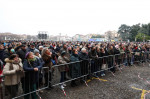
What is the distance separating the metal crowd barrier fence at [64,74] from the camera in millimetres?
4023

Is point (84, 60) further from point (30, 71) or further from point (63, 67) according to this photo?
point (30, 71)

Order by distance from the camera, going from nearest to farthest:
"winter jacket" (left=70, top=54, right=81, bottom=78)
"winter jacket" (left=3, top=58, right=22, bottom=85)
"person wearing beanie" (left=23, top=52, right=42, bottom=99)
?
"winter jacket" (left=3, top=58, right=22, bottom=85) → "person wearing beanie" (left=23, top=52, right=42, bottom=99) → "winter jacket" (left=70, top=54, right=81, bottom=78)

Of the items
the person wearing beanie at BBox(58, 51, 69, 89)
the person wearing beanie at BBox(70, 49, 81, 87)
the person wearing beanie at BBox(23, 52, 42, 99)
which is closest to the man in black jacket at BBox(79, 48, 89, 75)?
the person wearing beanie at BBox(70, 49, 81, 87)

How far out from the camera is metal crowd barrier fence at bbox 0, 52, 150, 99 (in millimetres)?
4023

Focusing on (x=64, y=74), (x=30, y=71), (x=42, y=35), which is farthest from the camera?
(x=42, y=35)

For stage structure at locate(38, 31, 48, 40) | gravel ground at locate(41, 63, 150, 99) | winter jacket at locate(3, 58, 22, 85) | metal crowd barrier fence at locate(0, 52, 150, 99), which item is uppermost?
stage structure at locate(38, 31, 48, 40)

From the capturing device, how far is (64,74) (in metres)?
5.90

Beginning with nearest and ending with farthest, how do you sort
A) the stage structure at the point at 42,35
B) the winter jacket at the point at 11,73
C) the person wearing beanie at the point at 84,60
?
the winter jacket at the point at 11,73 → the person wearing beanie at the point at 84,60 → the stage structure at the point at 42,35

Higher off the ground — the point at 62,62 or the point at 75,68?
the point at 62,62

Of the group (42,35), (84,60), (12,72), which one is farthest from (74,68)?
(42,35)

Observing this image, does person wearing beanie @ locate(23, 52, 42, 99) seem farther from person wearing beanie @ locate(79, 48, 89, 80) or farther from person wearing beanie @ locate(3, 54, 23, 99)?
person wearing beanie @ locate(79, 48, 89, 80)

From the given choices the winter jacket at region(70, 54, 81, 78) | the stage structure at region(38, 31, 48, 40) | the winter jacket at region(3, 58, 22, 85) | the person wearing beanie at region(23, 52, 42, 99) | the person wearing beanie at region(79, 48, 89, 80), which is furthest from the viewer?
the stage structure at region(38, 31, 48, 40)

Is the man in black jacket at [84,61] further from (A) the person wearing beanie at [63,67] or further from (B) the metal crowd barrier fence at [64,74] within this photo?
(A) the person wearing beanie at [63,67]

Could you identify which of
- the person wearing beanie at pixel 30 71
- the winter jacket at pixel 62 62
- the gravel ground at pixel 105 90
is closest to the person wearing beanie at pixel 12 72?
the person wearing beanie at pixel 30 71
